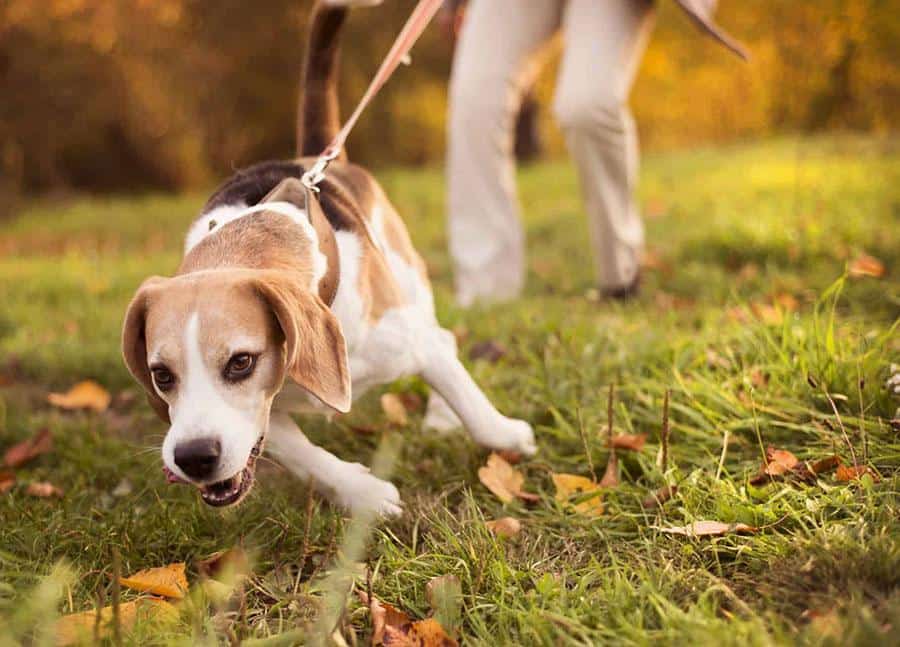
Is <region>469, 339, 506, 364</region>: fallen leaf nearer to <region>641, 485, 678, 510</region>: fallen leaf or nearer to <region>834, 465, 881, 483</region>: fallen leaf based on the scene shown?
<region>641, 485, 678, 510</region>: fallen leaf

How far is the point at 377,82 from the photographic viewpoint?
3078 millimetres

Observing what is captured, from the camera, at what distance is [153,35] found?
416 inches

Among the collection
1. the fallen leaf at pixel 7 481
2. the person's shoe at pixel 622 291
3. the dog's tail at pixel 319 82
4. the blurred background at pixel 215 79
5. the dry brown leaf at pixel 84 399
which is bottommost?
the blurred background at pixel 215 79

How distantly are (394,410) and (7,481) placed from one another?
50.1 inches

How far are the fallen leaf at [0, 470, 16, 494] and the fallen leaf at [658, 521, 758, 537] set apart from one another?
6.58 ft

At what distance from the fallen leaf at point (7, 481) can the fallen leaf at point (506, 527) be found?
5.06 ft

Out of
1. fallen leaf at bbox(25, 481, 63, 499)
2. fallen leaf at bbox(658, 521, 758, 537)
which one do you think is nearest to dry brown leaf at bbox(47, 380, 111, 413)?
fallen leaf at bbox(25, 481, 63, 499)

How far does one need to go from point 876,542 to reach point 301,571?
4.40 ft

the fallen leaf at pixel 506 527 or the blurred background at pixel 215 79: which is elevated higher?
the fallen leaf at pixel 506 527

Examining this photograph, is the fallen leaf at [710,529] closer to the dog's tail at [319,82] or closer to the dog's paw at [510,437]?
the dog's paw at [510,437]

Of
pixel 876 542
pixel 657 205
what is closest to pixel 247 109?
pixel 657 205

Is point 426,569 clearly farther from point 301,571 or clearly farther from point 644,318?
point 644,318

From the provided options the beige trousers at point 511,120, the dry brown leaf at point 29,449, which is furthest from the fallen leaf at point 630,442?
the dry brown leaf at point 29,449

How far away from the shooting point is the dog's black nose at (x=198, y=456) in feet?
6.50
